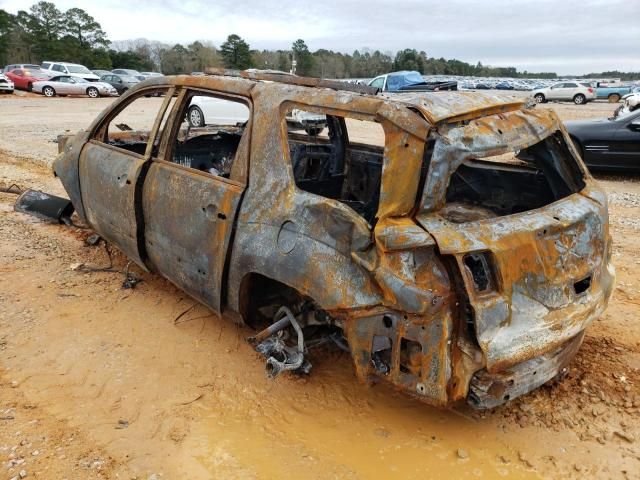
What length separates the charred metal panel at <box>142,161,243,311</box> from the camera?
3.19 m

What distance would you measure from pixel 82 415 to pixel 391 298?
1.90m

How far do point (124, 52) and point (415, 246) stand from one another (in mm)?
59783

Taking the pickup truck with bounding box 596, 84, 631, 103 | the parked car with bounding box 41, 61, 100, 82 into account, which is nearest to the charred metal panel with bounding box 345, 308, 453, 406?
the parked car with bounding box 41, 61, 100, 82

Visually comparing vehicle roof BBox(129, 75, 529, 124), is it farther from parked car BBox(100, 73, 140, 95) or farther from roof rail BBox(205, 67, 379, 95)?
parked car BBox(100, 73, 140, 95)

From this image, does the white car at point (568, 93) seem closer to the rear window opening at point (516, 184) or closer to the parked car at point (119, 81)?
the parked car at point (119, 81)

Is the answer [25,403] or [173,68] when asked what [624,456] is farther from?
[173,68]

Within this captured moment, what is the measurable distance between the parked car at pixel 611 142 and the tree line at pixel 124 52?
3196 centimetres

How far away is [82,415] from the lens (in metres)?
2.95

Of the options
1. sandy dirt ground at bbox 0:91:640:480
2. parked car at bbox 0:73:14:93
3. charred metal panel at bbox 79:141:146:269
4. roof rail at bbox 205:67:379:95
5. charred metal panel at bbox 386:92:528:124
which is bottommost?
sandy dirt ground at bbox 0:91:640:480

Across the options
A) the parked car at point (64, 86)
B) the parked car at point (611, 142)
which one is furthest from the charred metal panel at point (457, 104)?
the parked car at point (64, 86)

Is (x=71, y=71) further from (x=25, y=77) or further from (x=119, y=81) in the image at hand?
(x=119, y=81)

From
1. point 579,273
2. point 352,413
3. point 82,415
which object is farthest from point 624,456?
point 82,415

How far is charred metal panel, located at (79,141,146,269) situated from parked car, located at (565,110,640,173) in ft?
27.3

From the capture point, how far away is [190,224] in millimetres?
3387
